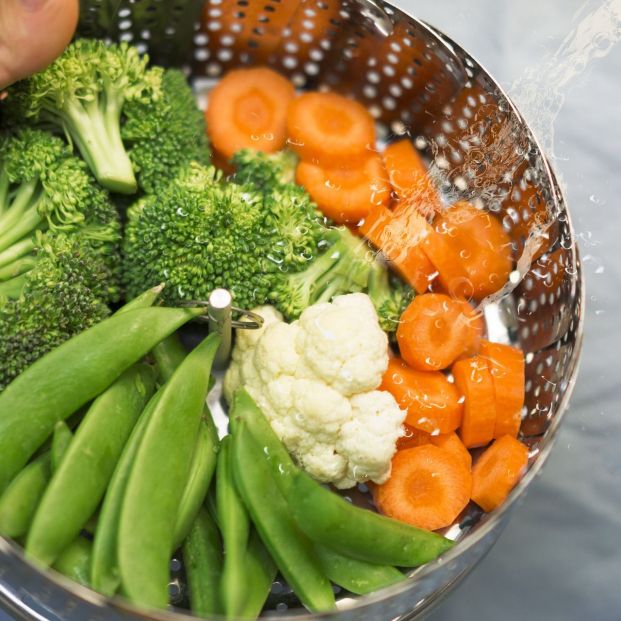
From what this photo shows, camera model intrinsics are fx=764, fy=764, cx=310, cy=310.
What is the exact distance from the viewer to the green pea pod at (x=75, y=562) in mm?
782

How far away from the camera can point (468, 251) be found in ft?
3.47

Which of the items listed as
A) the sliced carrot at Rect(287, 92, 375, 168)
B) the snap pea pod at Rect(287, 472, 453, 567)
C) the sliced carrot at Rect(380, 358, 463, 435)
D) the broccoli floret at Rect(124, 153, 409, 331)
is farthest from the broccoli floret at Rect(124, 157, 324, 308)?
the snap pea pod at Rect(287, 472, 453, 567)

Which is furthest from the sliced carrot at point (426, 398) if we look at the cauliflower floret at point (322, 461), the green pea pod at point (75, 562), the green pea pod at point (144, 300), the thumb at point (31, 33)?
the thumb at point (31, 33)

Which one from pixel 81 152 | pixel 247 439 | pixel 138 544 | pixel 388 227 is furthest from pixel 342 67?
pixel 138 544

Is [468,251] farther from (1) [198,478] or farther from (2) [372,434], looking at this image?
(1) [198,478]

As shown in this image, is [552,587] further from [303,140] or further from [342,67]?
[342,67]

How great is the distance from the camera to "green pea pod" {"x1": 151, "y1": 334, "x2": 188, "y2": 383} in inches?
37.8

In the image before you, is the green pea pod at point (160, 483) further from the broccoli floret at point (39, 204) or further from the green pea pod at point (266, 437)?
the broccoli floret at point (39, 204)

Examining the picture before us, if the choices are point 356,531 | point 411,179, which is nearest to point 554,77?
point 411,179

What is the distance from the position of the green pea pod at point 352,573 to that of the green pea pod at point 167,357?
0.94 ft

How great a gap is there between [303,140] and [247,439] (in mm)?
467

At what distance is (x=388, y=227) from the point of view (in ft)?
3.45

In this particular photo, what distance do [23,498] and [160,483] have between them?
14 cm

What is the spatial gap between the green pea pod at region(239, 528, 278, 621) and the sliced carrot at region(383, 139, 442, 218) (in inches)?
19.7
